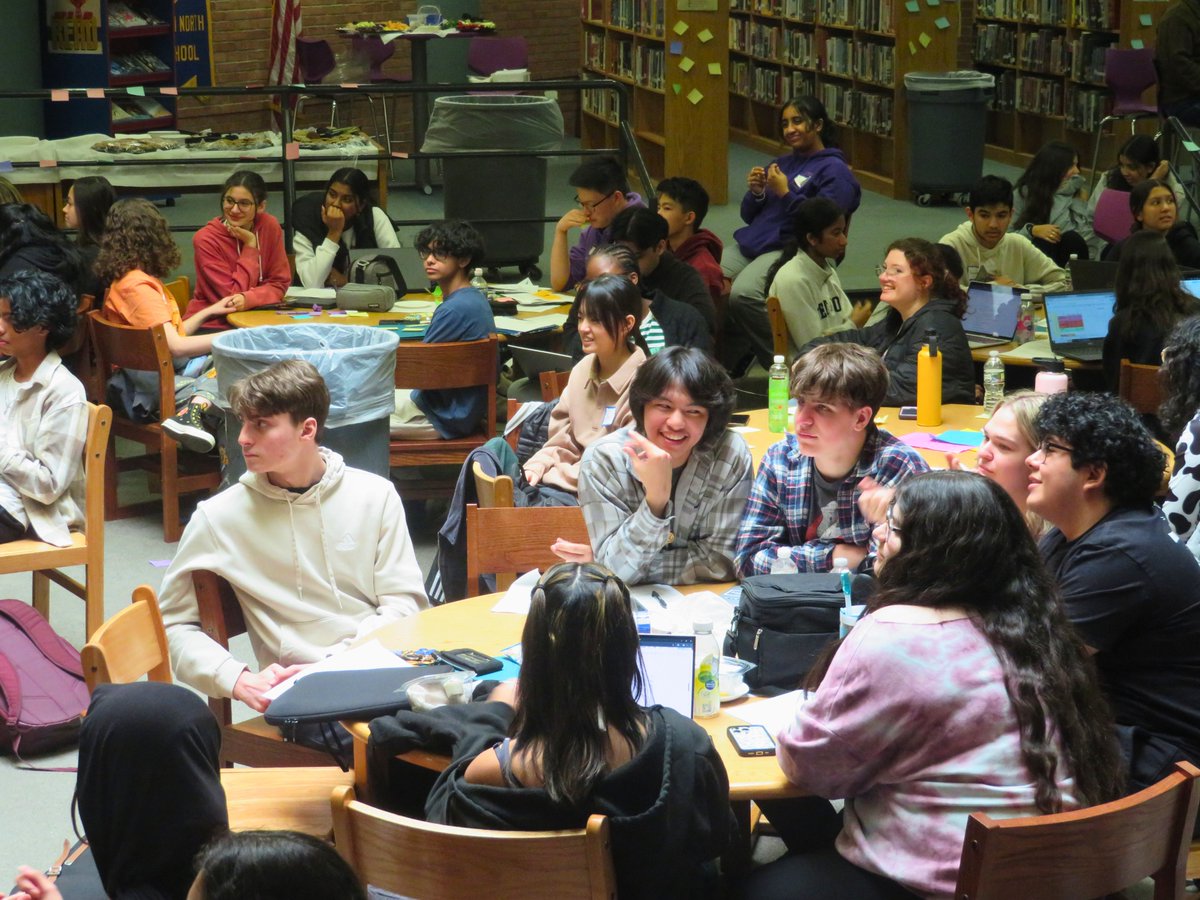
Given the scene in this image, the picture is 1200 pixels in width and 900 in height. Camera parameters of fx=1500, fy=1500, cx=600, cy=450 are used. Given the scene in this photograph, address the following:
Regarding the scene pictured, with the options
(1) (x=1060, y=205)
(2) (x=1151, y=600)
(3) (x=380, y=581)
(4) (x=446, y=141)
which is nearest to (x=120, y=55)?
(4) (x=446, y=141)

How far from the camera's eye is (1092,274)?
6098 mm

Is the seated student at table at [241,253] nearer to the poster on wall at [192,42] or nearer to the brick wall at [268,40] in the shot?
the poster on wall at [192,42]

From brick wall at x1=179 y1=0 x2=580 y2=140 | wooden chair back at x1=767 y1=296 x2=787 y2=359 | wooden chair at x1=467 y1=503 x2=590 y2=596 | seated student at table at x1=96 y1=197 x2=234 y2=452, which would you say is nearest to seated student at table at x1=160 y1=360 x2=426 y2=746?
wooden chair at x1=467 y1=503 x2=590 y2=596

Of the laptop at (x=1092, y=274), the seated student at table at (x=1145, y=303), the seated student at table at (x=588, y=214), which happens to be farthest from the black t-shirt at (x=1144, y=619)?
the seated student at table at (x=588, y=214)

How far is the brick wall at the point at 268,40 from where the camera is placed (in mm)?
12406

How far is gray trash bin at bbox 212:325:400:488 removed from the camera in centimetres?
448

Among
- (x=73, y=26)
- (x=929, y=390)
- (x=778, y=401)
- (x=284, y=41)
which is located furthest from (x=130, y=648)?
(x=284, y=41)

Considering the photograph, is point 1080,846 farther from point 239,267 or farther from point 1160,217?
point 1160,217

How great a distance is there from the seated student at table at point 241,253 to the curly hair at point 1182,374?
3721mm

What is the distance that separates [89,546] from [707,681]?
7.40ft

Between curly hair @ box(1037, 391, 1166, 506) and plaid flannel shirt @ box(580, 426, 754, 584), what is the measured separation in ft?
2.80

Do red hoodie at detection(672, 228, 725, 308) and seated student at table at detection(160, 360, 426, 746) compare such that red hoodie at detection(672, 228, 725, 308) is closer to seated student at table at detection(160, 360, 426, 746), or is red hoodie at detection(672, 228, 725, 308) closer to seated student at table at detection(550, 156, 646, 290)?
seated student at table at detection(550, 156, 646, 290)

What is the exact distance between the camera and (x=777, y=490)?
329cm

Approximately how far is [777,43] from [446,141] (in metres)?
4.65
